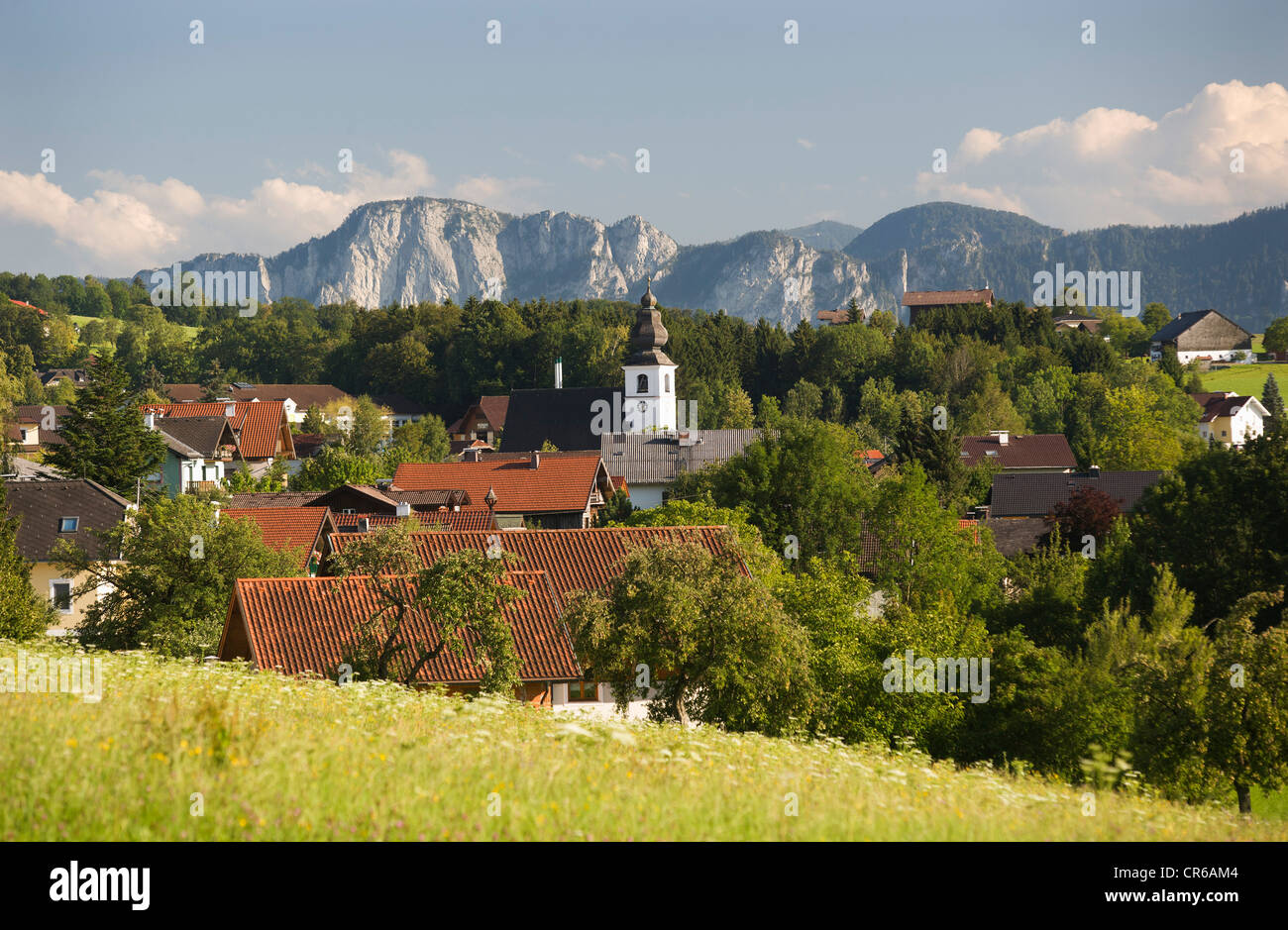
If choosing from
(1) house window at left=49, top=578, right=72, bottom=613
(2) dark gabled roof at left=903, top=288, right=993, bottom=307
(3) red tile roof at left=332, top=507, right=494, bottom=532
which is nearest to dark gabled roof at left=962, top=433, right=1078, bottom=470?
(3) red tile roof at left=332, top=507, right=494, bottom=532

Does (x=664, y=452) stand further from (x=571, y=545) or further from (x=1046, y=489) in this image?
(x=571, y=545)

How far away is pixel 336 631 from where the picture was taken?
22.8m

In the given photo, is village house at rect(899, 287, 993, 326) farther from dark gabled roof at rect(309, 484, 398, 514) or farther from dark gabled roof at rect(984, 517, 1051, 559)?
dark gabled roof at rect(309, 484, 398, 514)

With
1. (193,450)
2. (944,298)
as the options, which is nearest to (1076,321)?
(944,298)

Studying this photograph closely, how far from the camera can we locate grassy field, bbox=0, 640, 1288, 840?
7715 millimetres

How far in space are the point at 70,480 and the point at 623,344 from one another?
78.6m

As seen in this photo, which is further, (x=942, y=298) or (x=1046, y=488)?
(x=942, y=298)

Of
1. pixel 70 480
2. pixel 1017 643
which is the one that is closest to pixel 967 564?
pixel 1017 643

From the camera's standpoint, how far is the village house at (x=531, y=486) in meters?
58.9

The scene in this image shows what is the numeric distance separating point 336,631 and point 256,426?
64.9 m

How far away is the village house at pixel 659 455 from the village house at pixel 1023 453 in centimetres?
1696

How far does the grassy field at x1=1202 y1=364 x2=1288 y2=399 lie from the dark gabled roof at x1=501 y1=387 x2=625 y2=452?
58.4 meters

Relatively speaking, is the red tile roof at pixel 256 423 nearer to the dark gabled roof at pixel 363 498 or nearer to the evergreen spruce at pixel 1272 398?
the dark gabled roof at pixel 363 498

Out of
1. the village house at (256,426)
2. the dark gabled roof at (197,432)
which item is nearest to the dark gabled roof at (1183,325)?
the village house at (256,426)
